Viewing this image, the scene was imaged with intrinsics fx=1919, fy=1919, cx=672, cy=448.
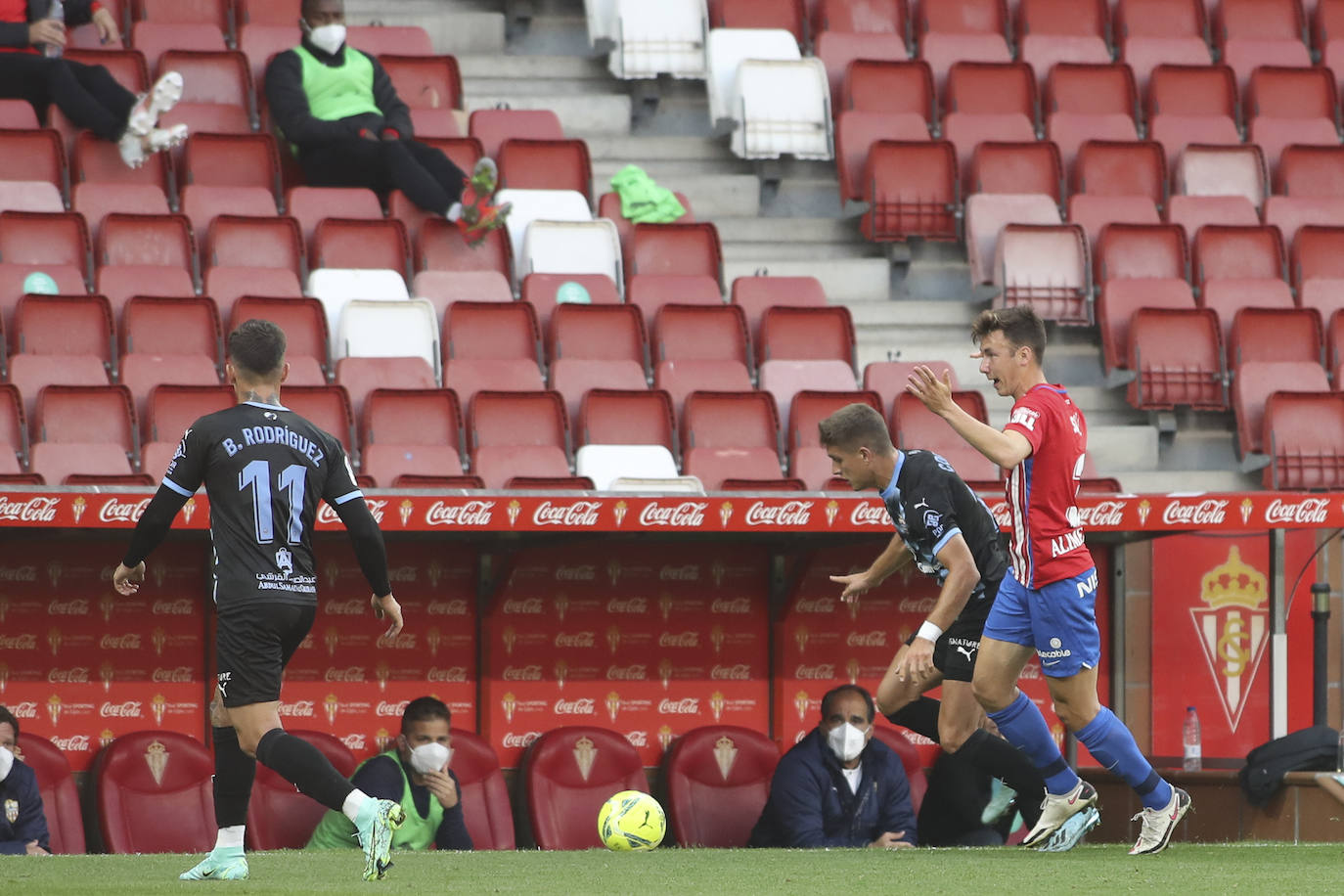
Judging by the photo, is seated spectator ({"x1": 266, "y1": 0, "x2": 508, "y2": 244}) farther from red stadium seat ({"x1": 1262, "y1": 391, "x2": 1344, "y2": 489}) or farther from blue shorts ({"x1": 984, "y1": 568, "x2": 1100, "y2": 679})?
blue shorts ({"x1": 984, "y1": 568, "x2": 1100, "y2": 679})

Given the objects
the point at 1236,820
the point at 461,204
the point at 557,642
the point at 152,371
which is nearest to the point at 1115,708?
the point at 1236,820

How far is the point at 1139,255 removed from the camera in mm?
12109

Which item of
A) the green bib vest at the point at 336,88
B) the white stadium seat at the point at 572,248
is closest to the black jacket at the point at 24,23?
the green bib vest at the point at 336,88

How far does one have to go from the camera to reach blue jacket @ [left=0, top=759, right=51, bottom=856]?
26.3 feet

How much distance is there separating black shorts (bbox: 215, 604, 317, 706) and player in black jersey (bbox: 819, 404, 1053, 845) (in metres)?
2.25

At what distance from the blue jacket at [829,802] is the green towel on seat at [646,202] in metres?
3.92

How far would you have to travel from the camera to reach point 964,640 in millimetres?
7234

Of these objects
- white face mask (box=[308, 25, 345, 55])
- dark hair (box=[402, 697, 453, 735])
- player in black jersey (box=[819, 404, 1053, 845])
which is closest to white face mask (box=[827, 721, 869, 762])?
player in black jersey (box=[819, 404, 1053, 845])

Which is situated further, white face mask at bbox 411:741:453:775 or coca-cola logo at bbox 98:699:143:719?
coca-cola logo at bbox 98:699:143:719

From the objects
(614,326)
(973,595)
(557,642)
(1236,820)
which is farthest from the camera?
(614,326)

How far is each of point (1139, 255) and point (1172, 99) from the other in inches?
85.7

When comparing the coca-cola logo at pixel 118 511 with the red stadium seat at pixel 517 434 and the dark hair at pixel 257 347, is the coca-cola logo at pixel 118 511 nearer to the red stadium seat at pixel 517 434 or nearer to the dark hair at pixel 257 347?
the red stadium seat at pixel 517 434

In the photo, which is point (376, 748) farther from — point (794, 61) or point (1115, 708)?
point (794, 61)

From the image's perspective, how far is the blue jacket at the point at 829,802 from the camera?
29.0ft
